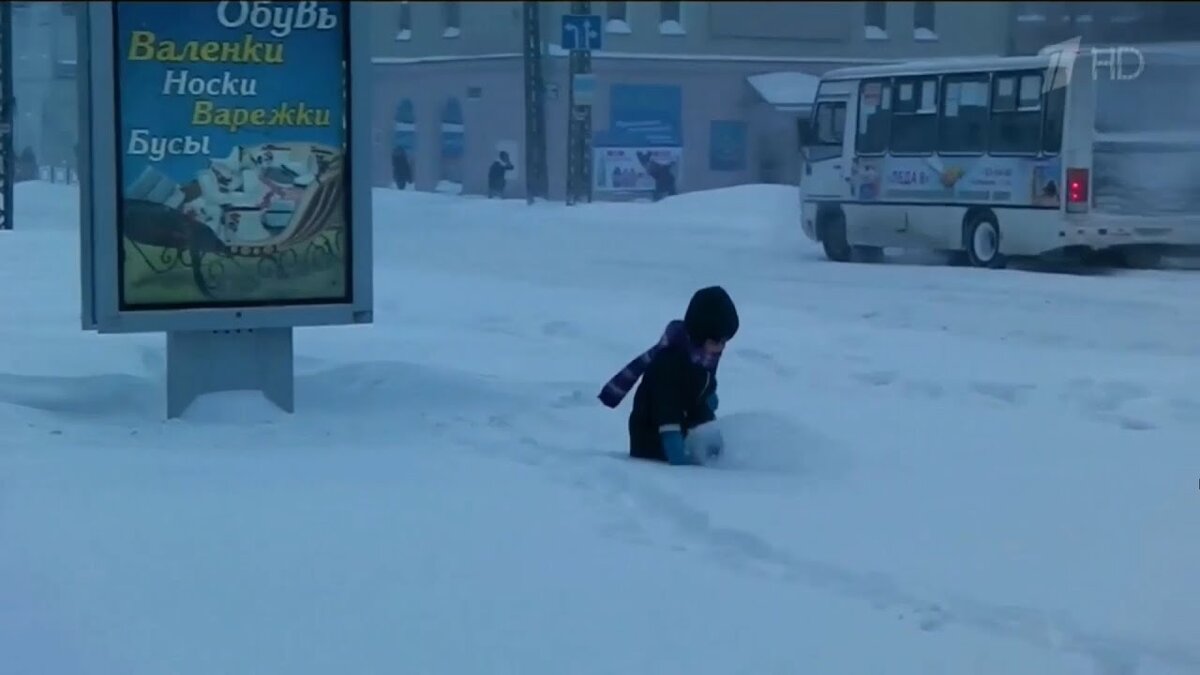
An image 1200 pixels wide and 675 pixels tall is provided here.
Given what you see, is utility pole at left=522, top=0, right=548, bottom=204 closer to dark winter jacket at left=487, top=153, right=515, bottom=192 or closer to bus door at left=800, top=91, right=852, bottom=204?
dark winter jacket at left=487, top=153, right=515, bottom=192

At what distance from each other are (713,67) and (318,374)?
4114 cm

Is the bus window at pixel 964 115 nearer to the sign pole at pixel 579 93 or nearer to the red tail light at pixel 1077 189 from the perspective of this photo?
the red tail light at pixel 1077 189

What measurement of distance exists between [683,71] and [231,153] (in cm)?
4253

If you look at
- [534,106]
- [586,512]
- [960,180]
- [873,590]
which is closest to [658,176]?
[534,106]

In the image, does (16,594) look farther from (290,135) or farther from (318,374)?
(318,374)

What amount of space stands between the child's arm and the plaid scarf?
0.07 m

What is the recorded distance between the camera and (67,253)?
18.8 m

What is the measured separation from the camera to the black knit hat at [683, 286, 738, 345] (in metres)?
8.89

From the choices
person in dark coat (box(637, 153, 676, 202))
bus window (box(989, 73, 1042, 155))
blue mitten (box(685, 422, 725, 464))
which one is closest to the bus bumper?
bus window (box(989, 73, 1042, 155))

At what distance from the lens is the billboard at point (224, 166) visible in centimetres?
979

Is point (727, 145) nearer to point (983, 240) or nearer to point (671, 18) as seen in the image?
point (671, 18)

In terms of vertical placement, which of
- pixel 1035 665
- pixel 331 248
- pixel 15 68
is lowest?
pixel 1035 665

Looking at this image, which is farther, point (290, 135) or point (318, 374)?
point (318, 374)

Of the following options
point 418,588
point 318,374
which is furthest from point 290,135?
point 418,588
